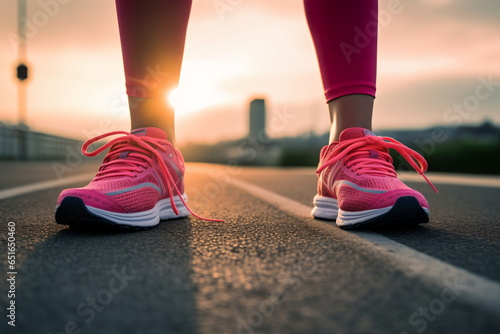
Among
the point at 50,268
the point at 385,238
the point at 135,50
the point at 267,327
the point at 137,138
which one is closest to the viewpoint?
the point at 267,327

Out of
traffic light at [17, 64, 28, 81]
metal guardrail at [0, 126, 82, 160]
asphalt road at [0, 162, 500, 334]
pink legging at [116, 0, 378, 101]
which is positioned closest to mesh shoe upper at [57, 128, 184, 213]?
asphalt road at [0, 162, 500, 334]

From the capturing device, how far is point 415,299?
74cm

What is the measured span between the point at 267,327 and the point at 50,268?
1.76 ft

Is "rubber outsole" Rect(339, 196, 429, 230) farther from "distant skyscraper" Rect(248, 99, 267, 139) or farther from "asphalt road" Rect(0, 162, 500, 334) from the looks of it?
"distant skyscraper" Rect(248, 99, 267, 139)

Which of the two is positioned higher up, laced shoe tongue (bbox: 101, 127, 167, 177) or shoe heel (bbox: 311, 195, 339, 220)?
laced shoe tongue (bbox: 101, 127, 167, 177)

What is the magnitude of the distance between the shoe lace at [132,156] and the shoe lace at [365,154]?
54 centimetres

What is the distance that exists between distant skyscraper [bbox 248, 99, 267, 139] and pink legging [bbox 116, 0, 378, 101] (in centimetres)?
2260

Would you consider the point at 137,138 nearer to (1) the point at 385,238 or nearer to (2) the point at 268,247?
(2) the point at 268,247

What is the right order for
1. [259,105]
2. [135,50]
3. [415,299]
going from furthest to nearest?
[259,105], [135,50], [415,299]

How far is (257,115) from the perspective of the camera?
25.1 m

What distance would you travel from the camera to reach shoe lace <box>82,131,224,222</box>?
1.56m

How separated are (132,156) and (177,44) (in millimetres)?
541

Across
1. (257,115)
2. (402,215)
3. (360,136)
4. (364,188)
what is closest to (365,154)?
(360,136)

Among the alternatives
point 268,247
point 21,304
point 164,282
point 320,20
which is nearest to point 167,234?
point 268,247
